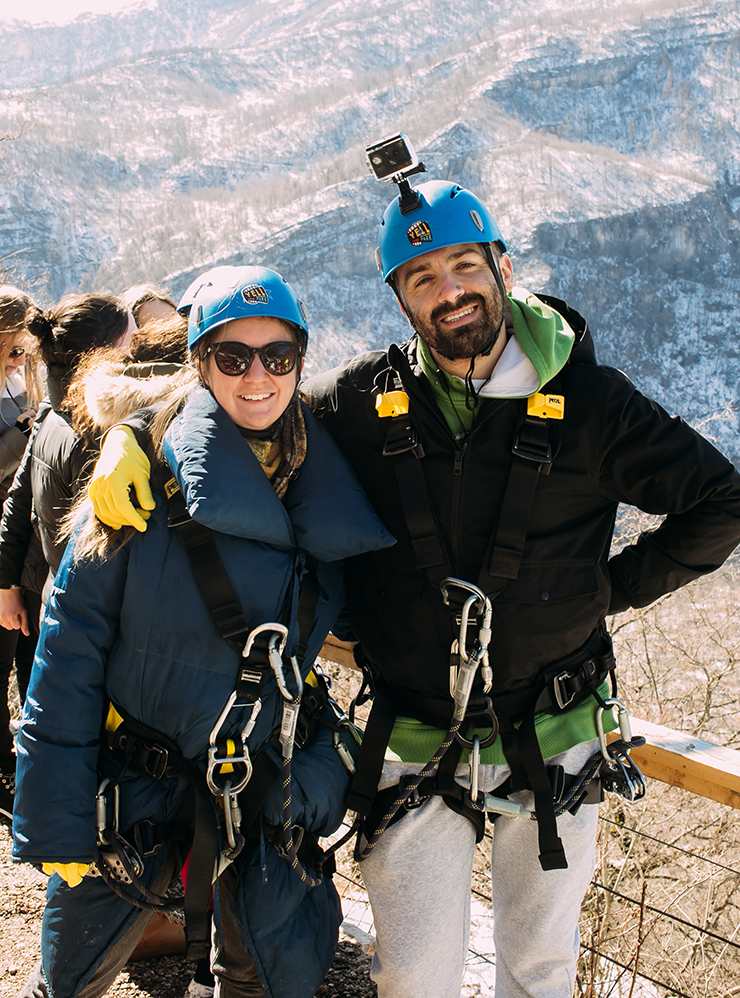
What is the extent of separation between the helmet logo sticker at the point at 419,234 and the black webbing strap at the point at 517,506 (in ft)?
2.49

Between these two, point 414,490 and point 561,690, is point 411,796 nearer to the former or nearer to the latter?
point 561,690

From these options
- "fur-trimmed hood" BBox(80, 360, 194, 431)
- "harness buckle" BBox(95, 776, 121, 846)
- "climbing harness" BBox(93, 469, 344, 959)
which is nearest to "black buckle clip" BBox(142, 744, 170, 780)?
"climbing harness" BBox(93, 469, 344, 959)

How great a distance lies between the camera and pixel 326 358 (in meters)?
97.5

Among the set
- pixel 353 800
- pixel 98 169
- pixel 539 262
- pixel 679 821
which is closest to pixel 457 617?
pixel 353 800

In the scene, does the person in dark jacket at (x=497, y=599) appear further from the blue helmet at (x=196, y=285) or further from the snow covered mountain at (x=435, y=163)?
the snow covered mountain at (x=435, y=163)

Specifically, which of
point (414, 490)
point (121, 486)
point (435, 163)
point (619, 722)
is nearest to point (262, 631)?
point (121, 486)

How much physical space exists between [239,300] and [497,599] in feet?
3.86

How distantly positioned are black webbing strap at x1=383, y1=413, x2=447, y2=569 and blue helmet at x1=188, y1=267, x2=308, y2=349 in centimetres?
46

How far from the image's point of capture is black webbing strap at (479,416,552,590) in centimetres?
234

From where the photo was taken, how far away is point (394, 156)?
8.55 ft

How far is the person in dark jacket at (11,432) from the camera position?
374 centimetres

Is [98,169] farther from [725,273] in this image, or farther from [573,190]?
[725,273]

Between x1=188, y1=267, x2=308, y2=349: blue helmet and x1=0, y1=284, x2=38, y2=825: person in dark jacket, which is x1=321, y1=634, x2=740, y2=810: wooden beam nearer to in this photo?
x1=188, y1=267, x2=308, y2=349: blue helmet

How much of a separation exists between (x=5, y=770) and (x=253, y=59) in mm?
205906
